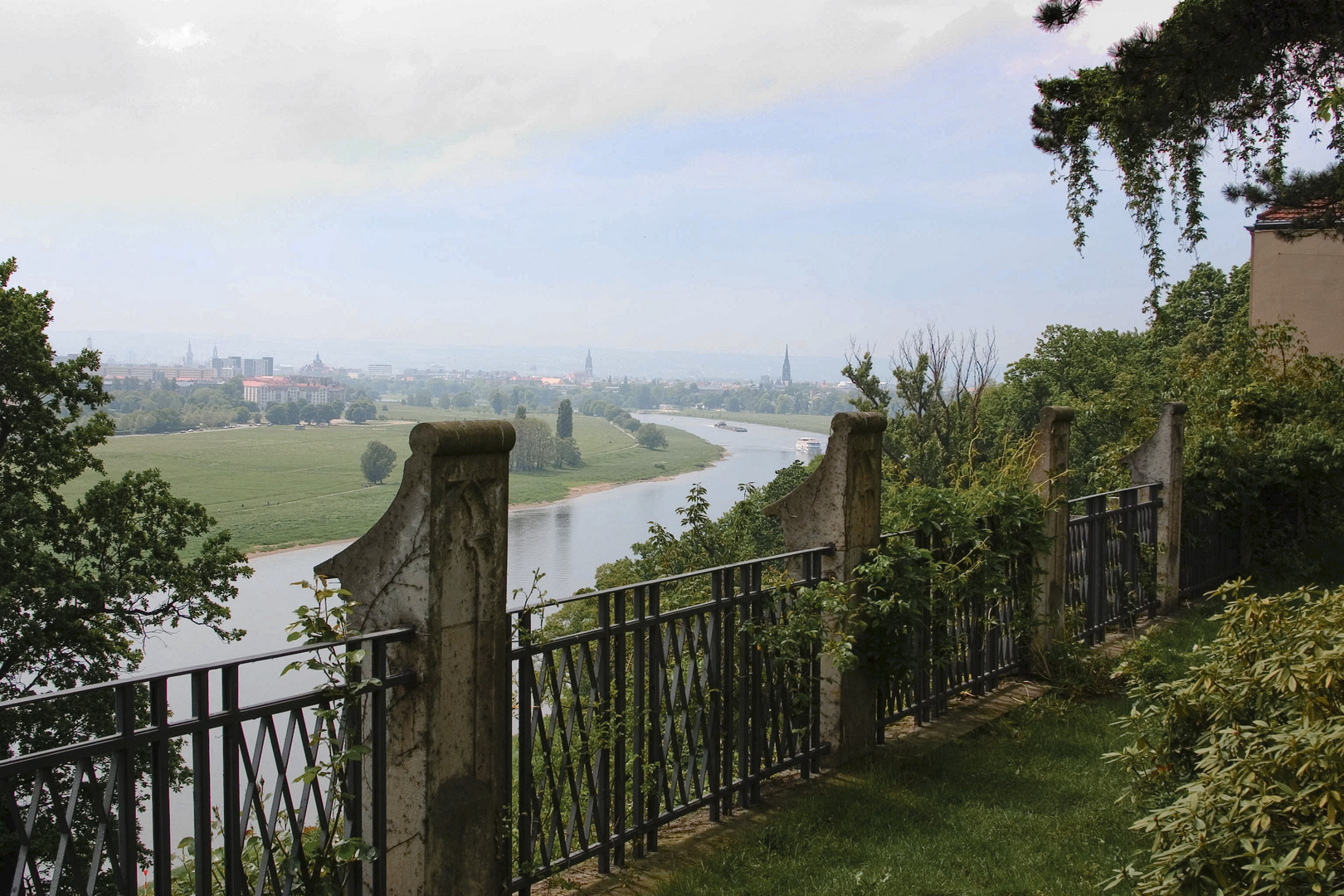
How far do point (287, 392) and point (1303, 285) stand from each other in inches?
1782

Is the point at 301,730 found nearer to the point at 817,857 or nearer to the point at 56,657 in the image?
the point at 817,857

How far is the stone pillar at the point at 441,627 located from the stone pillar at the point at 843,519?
2.32 meters

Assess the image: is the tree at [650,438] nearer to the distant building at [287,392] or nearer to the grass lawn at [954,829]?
the distant building at [287,392]

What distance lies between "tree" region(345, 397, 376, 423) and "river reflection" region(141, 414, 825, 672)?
8970mm

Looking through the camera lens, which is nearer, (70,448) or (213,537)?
(70,448)

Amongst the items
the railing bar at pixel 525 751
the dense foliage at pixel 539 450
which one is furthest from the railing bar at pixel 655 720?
the dense foliage at pixel 539 450

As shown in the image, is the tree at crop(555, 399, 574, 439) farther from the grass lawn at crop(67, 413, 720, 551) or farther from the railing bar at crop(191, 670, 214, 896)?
the railing bar at crop(191, 670, 214, 896)

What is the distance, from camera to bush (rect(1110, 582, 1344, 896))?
2.44 meters

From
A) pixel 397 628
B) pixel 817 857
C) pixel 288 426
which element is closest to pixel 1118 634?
pixel 817 857

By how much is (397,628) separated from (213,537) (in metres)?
22.5

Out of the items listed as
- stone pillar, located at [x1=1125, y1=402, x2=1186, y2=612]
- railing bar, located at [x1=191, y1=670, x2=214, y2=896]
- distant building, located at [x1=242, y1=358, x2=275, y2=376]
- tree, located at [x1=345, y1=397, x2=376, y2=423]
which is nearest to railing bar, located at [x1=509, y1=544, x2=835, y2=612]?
railing bar, located at [x1=191, y1=670, x2=214, y2=896]

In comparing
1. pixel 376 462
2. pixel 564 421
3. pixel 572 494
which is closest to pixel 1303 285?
pixel 564 421

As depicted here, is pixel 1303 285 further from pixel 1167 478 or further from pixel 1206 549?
pixel 1167 478

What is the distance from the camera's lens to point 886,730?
641 cm
